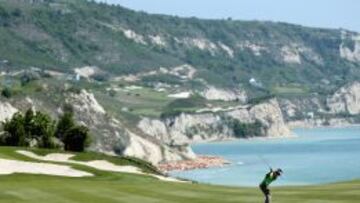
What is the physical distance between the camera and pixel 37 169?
66312 mm

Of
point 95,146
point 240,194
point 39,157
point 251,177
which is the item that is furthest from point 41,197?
point 95,146

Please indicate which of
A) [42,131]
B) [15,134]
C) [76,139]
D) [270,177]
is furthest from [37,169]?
[42,131]

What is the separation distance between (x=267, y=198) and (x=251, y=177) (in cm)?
11615

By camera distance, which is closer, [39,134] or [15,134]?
[15,134]

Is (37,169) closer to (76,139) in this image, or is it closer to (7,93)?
(76,139)


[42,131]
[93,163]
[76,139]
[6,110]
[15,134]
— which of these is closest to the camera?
[93,163]

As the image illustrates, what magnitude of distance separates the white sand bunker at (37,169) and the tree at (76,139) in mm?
28748

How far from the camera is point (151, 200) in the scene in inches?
1697

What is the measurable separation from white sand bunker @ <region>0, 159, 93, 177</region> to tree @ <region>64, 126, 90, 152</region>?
28.7m

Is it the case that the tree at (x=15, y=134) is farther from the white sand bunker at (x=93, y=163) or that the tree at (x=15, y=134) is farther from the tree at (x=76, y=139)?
the white sand bunker at (x=93, y=163)

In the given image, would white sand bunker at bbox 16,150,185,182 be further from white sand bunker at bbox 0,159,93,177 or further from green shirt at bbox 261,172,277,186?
green shirt at bbox 261,172,277,186

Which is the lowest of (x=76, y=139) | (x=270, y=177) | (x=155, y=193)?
(x=155, y=193)

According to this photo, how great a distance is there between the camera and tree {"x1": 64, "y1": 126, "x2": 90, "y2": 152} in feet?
322

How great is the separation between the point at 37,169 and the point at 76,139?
32834 millimetres
